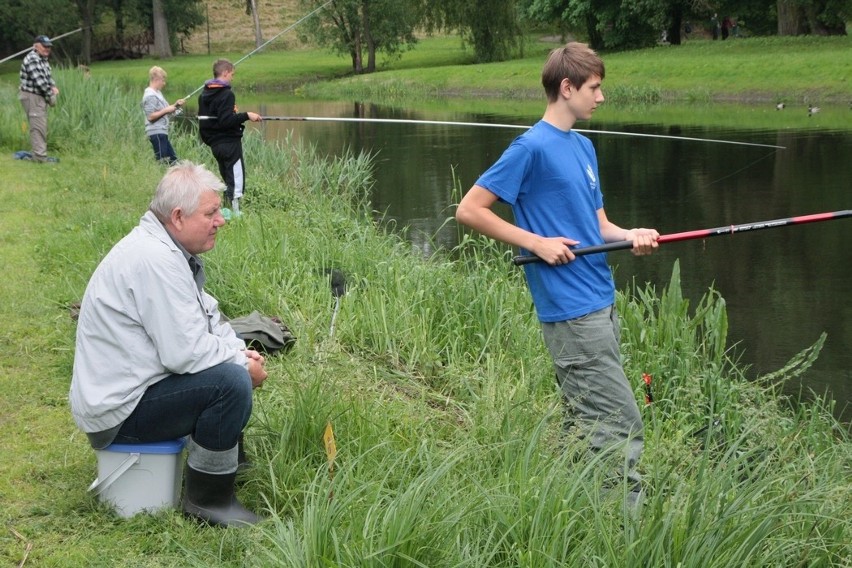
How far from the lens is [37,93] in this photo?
1169cm

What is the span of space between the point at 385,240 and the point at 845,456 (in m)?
4.09

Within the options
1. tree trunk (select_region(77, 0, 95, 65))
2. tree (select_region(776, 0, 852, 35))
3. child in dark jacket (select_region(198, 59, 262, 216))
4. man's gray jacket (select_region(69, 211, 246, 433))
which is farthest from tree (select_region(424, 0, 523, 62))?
man's gray jacket (select_region(69, 211, 246, 433))

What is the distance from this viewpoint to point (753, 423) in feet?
13.8

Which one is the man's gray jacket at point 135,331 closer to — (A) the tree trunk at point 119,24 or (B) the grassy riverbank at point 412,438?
(B) the grassy riverbank at point 412,438

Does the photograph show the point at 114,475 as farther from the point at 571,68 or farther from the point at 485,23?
the point at 485,23

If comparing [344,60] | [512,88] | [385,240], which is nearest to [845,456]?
[385,240]

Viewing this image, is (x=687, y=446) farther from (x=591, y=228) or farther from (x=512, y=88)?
(x=512, y=88)

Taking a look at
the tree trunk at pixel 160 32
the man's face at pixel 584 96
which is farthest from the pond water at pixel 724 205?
the tree trunk at pixel 160 32

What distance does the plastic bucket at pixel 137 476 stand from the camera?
3193 millimetres

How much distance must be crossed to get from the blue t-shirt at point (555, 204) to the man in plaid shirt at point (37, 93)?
923cm

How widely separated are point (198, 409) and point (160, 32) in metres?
47.9

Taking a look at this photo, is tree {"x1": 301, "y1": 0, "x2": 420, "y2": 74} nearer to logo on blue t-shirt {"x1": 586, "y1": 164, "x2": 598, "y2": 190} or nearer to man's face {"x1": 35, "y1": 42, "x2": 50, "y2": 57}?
man's face {"x1": 35, "y1": 42, "x2": 50, "y2": 57}

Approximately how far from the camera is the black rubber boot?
3.16m

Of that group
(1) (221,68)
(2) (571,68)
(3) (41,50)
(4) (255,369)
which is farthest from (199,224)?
(3) (41,50)
